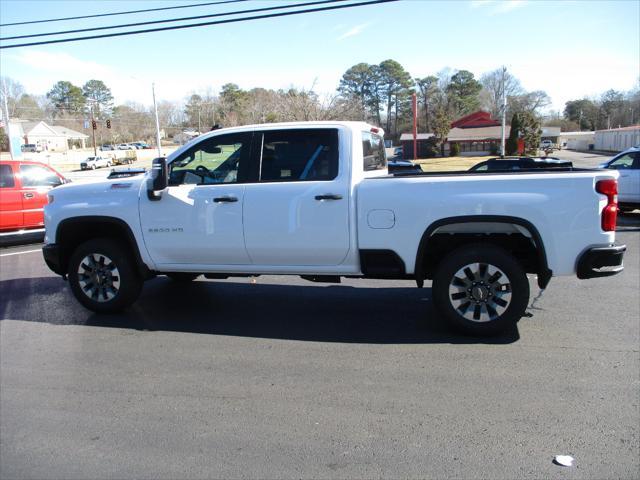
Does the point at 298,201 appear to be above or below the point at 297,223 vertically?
above

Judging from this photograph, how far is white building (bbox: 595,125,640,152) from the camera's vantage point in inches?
2224

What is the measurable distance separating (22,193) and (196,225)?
25.0ft

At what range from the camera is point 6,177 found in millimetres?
11008

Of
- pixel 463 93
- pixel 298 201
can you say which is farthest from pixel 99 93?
pixel 298 201

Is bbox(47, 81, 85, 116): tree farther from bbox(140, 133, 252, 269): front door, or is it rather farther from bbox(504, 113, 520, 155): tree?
bbox(140, 133, 252, 269): front door

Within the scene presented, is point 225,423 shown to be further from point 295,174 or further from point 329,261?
point 295,174

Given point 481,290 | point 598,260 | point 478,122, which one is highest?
point 478,122

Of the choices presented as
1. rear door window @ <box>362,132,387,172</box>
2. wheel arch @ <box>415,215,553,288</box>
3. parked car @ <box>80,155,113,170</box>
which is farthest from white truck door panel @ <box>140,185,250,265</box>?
parked car @ <box>80,155,113,170</box>

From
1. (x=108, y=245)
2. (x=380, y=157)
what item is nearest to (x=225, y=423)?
(x=108, y=245)

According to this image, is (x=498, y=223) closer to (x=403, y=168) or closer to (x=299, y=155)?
(x=299, y=155)

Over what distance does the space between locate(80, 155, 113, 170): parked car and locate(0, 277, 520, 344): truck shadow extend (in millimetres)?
59965

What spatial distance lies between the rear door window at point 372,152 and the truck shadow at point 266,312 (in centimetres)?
165

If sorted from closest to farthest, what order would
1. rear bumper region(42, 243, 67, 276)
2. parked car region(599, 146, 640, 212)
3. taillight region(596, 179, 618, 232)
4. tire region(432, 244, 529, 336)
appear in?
taillight region(596, 179, 618, 232) → tire region(432, 244, 529, 336) → rear bumper region(42, 243, 67, 276) → parked car region(599, 146, 640, 212)

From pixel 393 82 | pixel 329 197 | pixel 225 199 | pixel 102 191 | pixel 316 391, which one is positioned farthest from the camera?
pixel 393 82
